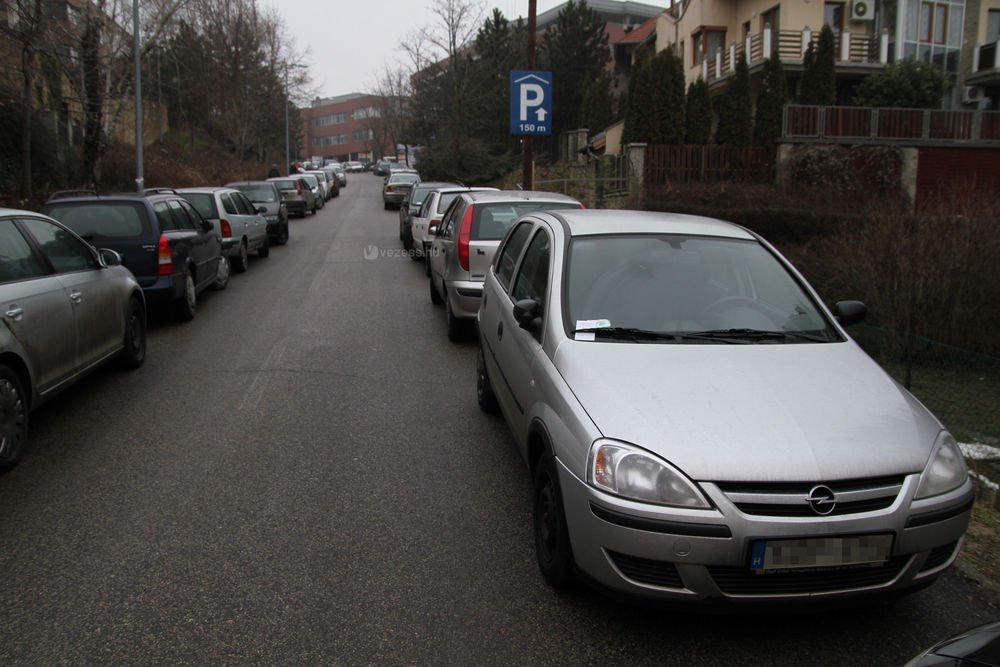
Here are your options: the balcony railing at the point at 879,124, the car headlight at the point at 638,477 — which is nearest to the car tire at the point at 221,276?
the car headlight at the point at 638,477

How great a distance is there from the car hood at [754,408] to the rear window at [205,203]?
1223cm

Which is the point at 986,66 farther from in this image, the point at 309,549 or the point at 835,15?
the point at 309,549

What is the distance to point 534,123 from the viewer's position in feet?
57.7

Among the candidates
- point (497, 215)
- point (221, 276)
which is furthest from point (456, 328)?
point (221, 276)

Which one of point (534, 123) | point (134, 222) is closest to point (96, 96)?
point (534, 123)

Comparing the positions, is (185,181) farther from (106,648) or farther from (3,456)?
(106,648)

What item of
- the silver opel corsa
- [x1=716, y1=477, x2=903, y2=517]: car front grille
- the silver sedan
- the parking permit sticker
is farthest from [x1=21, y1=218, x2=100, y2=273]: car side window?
[x1=716, y1=477, x2=903, y2=517]: car front grille

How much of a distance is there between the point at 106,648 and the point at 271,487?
1.79 metres

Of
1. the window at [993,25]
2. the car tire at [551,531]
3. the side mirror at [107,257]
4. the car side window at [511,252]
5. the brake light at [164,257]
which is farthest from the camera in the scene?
the window at [993,25]

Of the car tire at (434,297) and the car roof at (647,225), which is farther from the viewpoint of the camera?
the car tire at (434,297)

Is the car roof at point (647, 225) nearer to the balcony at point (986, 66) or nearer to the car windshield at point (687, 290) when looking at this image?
the car windshield at point (687, 290)

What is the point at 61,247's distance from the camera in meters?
6.84

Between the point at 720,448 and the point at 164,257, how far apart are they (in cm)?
845

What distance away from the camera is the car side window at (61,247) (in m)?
6.51
